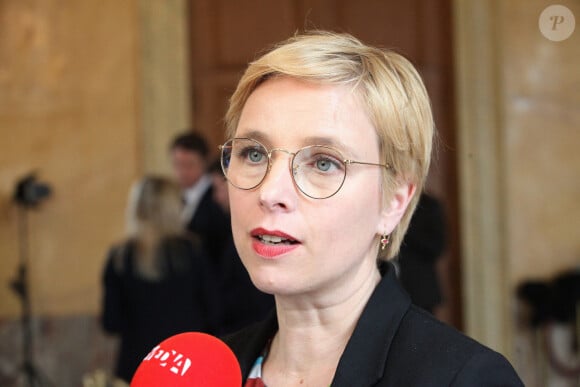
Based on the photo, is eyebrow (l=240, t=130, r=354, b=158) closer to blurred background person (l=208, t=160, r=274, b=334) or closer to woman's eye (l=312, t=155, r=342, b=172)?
woman's eye (l=312, t=155, r=342, b=172)

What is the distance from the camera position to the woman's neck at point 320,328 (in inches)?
66.1

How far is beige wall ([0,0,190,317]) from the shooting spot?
5.99m

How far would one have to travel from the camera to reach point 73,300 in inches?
241

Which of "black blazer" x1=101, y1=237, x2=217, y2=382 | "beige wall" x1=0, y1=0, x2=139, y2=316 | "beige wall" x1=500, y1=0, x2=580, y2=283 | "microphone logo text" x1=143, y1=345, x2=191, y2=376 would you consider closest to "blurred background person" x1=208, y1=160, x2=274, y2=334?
"black blazer" x1=101, y1=237, x2=217, y2=382

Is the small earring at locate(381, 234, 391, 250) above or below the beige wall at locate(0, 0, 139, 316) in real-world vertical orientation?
above

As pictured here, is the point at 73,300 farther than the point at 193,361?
Yes

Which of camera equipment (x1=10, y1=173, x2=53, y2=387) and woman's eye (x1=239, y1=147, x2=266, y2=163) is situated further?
camera equipment (x1=10, y1=173, x2=53, y2=387)

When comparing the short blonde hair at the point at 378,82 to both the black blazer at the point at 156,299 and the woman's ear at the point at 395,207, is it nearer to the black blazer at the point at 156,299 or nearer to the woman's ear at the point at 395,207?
the woman's ear at the point at 395,207

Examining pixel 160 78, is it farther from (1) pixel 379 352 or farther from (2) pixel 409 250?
(1) pixel 379 352

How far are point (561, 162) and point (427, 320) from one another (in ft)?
13.8

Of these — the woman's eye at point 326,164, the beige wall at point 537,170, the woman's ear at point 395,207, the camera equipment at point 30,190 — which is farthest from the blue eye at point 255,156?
the camera equipment at point 30,190

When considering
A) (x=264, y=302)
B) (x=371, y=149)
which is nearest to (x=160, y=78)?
(x=264, y=302)

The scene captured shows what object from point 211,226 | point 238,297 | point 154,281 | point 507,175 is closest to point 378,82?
point 238,297

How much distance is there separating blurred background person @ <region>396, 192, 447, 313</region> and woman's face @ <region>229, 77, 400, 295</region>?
249 cm
